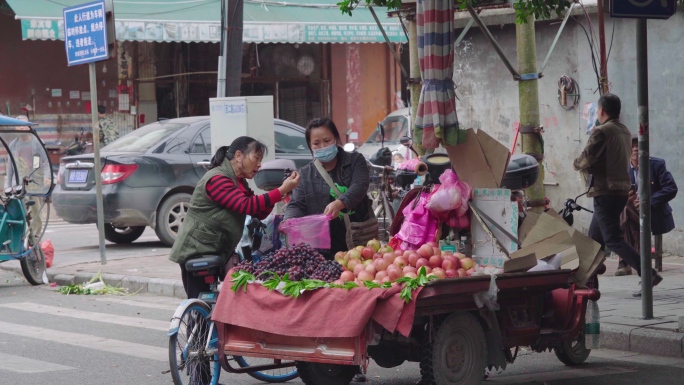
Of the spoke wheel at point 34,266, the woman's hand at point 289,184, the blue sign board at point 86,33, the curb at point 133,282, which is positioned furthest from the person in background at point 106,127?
the woman's hand at point 289,184

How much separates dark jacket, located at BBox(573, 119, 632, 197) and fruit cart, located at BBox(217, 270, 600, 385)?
9.23 feet

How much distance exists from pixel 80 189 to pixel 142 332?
5.83 metres

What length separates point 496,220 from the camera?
22.5 ft

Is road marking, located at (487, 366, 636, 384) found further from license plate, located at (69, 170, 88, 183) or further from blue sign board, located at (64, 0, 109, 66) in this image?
license plate, located at (69, 170, 88, 183)

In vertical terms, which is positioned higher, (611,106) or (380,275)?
(611,106)

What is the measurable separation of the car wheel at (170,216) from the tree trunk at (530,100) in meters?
5.93

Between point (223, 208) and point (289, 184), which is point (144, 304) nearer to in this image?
point (223, 208)

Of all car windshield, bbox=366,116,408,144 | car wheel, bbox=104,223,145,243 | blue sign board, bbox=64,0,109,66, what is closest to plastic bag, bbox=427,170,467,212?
blue sign board, bbox=64,0,109,66

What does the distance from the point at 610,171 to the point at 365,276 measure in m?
4.18

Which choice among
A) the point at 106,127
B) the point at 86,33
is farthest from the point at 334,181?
the point at 106,127

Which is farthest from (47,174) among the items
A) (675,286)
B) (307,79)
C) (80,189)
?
(307,79)

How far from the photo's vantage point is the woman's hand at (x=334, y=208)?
6758 mm

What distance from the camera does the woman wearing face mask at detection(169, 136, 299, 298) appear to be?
649cm

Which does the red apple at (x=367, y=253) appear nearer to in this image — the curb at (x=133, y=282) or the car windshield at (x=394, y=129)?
the curb at (x=133, y=282)
